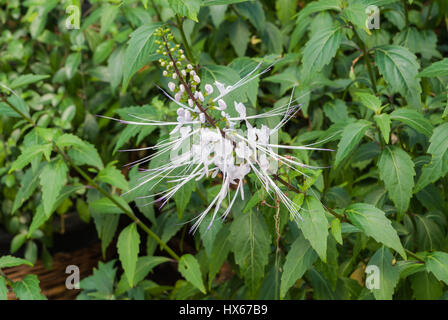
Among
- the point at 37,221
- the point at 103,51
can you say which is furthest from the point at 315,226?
the point at 103,51

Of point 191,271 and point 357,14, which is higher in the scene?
point 357,14

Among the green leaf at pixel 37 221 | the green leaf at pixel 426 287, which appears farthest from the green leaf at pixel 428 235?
the green leaf at pixel 37 221

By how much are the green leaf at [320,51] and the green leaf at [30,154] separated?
57 centimetres

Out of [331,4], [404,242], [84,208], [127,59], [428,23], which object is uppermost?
[428,23]

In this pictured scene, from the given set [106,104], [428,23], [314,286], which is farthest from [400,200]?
[106,104]

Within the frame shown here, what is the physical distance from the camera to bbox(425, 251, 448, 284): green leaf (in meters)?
0.86

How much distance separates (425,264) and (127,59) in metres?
0.70

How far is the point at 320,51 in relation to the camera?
948mm

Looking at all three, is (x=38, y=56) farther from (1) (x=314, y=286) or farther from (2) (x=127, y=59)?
(1) (x=314, y=286)

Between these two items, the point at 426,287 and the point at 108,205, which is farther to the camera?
the point at 108,205

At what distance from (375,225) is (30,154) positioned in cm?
72

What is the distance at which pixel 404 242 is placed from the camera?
3.59ft

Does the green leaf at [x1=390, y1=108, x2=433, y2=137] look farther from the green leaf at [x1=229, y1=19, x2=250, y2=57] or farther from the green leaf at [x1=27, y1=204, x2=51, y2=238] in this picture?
the green leaf at [x1=27, y1=204, x2=51, y2=238]

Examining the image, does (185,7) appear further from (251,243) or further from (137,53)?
(251,243)
